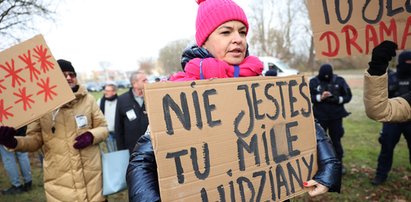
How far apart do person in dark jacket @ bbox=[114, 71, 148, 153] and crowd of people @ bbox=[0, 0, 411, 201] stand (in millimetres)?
13

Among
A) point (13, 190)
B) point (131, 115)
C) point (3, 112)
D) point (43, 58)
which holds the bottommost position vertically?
point (13, 190)

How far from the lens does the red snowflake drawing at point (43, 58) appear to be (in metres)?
2.34

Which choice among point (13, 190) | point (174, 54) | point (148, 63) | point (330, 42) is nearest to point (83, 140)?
point (330, 42)

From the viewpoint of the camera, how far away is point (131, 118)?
3.90 m

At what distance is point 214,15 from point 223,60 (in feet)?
0.78

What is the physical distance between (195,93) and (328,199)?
130 inches

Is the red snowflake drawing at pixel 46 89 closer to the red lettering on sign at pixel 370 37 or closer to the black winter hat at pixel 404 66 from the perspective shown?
the red lettering on sign at pixel 370 37

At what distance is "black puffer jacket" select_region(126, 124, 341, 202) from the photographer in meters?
1.33

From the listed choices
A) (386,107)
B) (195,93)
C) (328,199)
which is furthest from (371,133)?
(195,93)

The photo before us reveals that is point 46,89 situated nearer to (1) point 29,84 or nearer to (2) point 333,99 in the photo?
(1) point 29,84

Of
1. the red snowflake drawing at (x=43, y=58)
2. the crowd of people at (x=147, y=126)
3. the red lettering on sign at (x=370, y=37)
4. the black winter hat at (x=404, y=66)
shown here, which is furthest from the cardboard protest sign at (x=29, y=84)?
the black winter hat at (x=404, y=66)

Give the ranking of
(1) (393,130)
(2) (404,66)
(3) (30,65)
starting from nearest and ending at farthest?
(3) (30,65) → (2) (404,66) → (1) (393,130)

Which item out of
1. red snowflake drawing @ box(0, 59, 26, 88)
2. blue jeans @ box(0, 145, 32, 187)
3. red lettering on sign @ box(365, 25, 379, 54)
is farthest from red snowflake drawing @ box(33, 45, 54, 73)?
blue jeans @ box(0, 145, 32, 187)

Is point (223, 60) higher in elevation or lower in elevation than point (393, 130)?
higher
